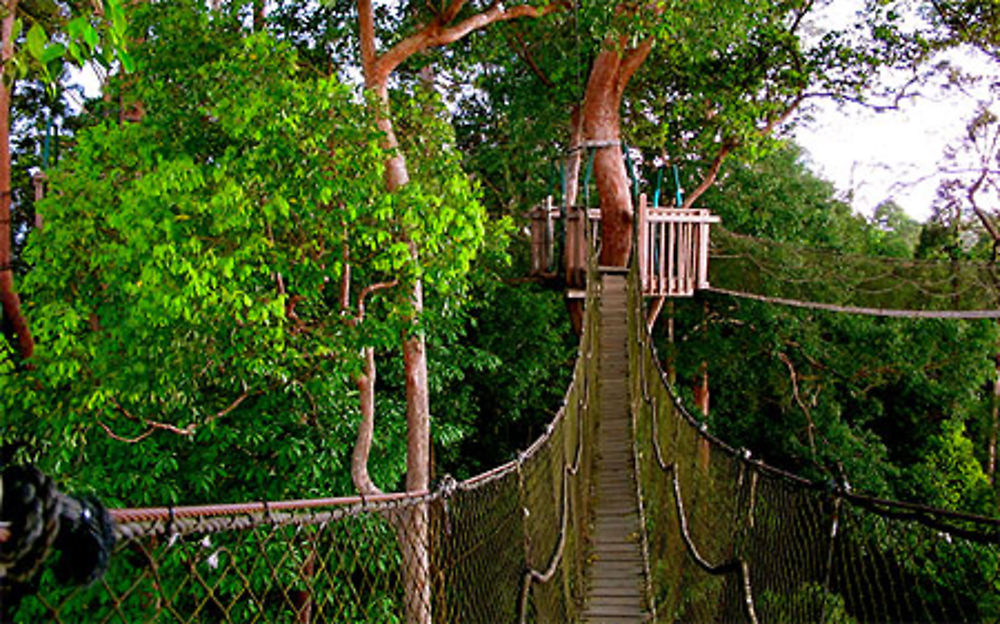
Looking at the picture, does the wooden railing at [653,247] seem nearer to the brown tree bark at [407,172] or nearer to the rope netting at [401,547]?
the rope netting at [401,547]

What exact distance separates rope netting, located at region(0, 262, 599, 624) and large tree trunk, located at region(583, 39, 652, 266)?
530 mm

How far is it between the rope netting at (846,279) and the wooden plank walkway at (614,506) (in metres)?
1.48

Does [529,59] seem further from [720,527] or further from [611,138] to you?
[720,527]

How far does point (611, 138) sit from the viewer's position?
652 cm

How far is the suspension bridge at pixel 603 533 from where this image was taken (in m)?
1.89

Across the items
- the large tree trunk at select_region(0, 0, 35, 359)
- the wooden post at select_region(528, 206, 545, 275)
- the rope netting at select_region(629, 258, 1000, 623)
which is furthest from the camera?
the wooden post at select_region(528, 206, 545, 275)

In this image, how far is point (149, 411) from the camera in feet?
16.7

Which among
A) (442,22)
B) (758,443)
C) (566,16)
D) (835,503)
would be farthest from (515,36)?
(835,503)

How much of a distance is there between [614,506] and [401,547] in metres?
1.05

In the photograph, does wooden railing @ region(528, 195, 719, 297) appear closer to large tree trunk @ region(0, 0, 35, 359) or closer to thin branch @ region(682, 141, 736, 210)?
thin branch @ region(682, 141, 736, 210)

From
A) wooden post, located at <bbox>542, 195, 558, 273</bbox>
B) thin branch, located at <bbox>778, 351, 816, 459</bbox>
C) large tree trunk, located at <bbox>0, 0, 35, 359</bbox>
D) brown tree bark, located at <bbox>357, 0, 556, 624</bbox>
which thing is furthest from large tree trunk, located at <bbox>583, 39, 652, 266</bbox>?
large tree trunk, located at <bbox>0, 0, 35, 359</bbox>

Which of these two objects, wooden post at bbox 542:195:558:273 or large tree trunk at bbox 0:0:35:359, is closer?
large tree trunk at bbox 0:0:35:359

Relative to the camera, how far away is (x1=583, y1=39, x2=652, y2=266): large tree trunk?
6410 mm

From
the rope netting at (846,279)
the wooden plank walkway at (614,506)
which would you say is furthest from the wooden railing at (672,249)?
the rope netting at (846,279)
